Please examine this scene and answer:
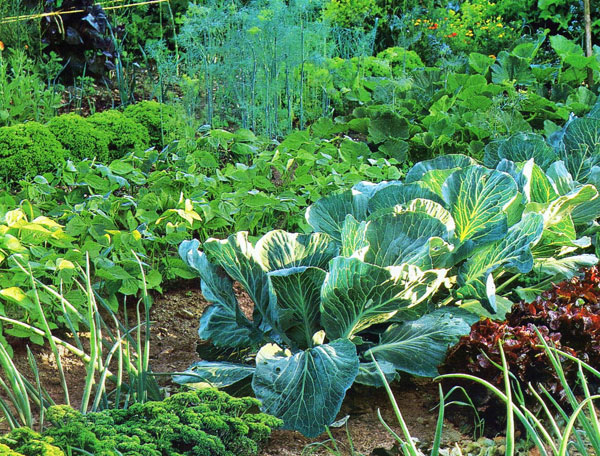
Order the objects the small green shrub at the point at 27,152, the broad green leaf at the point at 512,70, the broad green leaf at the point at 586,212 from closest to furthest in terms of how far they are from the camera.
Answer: the broad green leaf at the point at 586,212, the small green shrub at the point at 27,152, the broad green leaf at the point at 512,70

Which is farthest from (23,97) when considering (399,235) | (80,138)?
(399,235)

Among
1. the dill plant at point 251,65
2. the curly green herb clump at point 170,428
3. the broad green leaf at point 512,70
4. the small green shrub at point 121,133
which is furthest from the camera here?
the broad green leaf at point 512,70

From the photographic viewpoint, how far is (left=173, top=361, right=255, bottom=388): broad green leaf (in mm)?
2514

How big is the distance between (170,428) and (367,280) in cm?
78

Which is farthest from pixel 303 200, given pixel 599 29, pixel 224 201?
pixel 599 29

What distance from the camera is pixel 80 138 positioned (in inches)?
178

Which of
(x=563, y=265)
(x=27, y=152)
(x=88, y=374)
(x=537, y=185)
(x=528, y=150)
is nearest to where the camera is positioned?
(x=88, y=374)

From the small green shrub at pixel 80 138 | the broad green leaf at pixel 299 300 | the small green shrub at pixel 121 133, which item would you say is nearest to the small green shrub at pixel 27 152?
the small green shrub at pixel 80 138

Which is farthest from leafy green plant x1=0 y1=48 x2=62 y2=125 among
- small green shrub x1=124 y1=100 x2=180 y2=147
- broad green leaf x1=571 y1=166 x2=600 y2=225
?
broad green leaf x1=571 y1=166 x2=600 y2=225

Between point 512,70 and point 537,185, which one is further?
point 512,70

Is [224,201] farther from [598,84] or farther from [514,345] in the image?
[598,84]

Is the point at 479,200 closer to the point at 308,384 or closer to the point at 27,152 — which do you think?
the point at 308,384

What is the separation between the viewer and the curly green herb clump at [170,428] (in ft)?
6.17

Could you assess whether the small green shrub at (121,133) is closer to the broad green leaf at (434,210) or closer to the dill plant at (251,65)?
the dill plant at (251,65)
